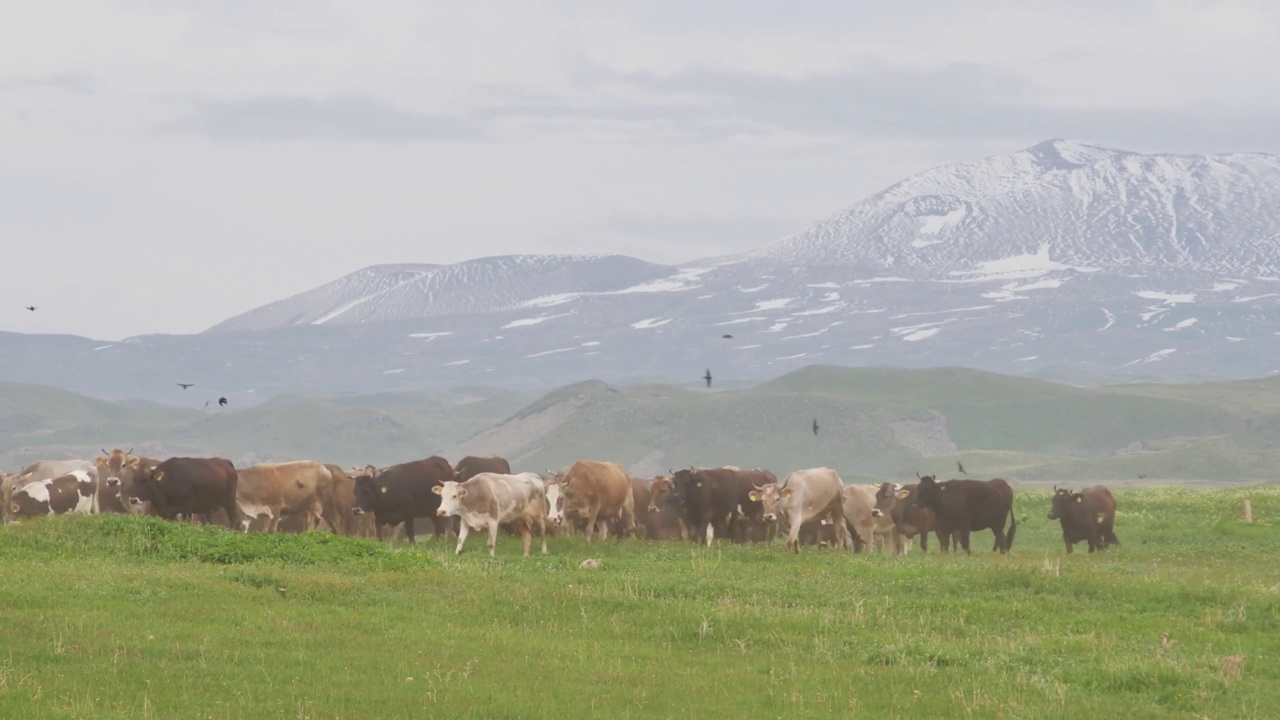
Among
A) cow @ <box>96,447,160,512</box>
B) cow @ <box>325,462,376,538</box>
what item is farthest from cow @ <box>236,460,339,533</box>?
cow @ <box>96,447,160,512</box>

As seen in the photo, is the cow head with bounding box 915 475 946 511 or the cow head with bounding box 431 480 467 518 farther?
the cow head with bounding box 915 475 946 511

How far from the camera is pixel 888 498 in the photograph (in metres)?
44.5

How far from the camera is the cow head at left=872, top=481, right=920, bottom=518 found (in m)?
43.3

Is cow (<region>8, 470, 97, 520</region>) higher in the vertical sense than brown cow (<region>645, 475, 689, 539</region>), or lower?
higher

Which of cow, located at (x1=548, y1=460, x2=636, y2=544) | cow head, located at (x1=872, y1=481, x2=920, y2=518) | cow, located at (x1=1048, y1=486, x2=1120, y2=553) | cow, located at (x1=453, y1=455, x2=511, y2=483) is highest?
cow, located at (x1=453, y1=455, x2=511, y2=483)

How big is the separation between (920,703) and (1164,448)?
18399 cm

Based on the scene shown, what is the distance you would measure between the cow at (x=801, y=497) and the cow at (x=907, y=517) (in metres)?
1.65

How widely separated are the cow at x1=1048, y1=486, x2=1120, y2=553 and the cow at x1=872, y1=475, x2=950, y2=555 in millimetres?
3031

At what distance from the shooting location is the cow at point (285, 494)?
1629 inches

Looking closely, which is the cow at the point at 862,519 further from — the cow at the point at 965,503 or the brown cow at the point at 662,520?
the brown cow at the point at 662,520

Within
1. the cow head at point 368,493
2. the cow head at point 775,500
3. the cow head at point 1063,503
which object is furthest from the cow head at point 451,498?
the cow head at point 1063,503

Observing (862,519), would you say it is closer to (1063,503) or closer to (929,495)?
(929,495)

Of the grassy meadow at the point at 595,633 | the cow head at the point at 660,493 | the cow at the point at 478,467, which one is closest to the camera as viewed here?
the grassy meadow at the point at 595,633

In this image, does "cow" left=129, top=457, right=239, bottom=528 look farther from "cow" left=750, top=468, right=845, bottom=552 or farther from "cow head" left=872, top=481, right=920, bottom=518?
"cow head" left=872, top=481, right=920, bottom=518
